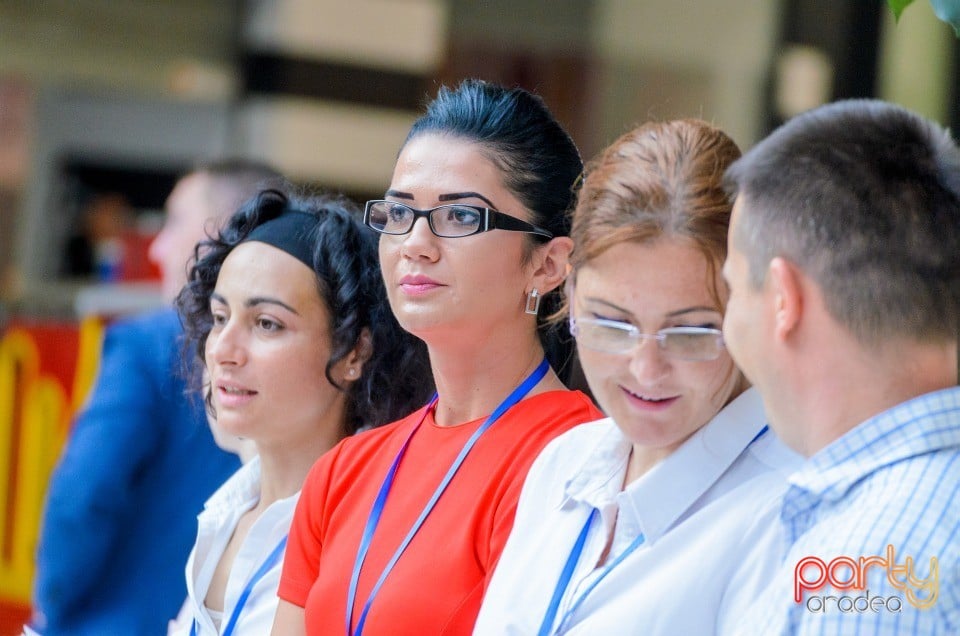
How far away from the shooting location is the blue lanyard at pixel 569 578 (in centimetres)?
169

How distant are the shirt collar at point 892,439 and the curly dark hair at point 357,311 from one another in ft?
4.64

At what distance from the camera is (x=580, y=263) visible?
1829 mm

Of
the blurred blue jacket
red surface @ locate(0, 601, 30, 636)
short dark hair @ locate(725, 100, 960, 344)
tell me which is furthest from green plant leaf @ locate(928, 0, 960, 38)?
red surface @ locate(0, 601, 30, 636)

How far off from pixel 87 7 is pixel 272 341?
25.1ft

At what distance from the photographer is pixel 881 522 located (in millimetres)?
1290

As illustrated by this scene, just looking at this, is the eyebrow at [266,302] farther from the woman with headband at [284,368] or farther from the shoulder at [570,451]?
the shoulder at [570,451]

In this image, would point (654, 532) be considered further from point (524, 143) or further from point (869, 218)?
point (524, 143)

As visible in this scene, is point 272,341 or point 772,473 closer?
point 772,473

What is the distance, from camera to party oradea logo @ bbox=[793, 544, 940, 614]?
4.10ft

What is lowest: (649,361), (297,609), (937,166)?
(297,609)

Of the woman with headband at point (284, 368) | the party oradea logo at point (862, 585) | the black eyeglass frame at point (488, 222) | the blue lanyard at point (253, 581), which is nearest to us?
the party oradea logo at point (862, 585)

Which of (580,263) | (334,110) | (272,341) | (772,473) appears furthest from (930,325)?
(334,110)

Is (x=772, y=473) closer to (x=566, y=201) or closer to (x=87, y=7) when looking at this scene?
(x=566, y=201)

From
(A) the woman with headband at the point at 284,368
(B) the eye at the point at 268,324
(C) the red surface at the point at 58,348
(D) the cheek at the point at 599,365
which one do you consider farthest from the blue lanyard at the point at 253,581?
(C) the red surface at the point at 58,348
